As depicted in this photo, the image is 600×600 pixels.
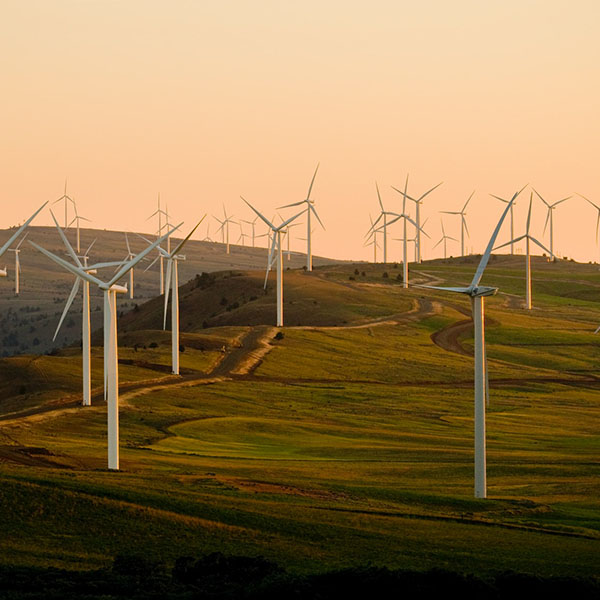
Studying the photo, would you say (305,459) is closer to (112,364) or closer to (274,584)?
(112,364)

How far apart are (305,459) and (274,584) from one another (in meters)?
42.7

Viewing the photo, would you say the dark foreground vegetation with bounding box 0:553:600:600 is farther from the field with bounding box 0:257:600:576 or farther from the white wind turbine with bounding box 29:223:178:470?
the white wind turbine with bounding box 29:223:178:470

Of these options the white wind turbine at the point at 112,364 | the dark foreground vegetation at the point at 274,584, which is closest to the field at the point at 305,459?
the white wind turbine at the point at 112,364

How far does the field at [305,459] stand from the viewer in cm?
4966

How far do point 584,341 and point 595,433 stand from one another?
88627mm

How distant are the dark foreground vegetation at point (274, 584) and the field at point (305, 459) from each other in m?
3.18

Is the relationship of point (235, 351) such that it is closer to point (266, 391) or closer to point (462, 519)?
point (266, 391)

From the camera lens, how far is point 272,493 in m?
60.2

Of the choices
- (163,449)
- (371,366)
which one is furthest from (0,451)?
(371,366)

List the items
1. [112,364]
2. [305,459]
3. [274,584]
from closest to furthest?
1. [274,584]
2. [112,364]
3. [305,459]

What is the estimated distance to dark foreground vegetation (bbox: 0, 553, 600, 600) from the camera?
1580 inches

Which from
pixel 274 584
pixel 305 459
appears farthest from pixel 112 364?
pixel 274 584

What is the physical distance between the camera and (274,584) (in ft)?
132

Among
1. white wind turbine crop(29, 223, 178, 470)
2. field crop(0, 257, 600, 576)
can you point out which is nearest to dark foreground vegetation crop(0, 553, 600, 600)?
field crop(0, 257, 600, 576)
